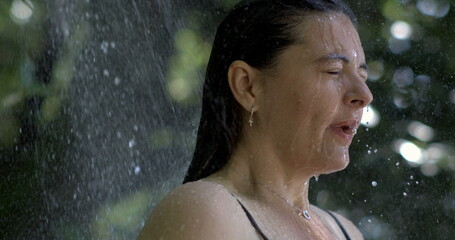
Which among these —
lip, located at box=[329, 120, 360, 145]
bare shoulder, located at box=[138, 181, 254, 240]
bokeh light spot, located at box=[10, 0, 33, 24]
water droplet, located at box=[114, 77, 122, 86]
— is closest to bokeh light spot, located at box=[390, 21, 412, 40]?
water droplet, located at box=[114, 77, 122, 86]

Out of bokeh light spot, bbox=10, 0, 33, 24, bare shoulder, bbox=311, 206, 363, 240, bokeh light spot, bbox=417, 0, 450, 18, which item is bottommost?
bokeh light spot, bbox=417, 0, 450, 18

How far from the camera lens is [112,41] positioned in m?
3.37

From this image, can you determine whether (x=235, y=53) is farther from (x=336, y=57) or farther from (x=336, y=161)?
(x=336, y=161)

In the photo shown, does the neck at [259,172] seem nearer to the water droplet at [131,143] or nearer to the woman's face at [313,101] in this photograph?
the woman's face at [313,101]

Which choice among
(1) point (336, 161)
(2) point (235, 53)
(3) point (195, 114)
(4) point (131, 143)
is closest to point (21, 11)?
(4) point (131, 143)

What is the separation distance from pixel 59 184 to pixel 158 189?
36 cm

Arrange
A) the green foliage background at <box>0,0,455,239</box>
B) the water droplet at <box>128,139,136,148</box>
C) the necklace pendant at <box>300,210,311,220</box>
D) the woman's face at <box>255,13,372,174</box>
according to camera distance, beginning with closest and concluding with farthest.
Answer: the woman's face at <box>255,13,372,174</box> < the necklace pendant at <box>300,210,311,220</box> < the green foliage background at <box>0,0,455,239</box> < the water droplet at <box>128,139,136,148</box>

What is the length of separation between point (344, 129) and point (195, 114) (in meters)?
1.37

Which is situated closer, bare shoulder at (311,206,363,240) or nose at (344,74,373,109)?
nose at (344,74,373,109)

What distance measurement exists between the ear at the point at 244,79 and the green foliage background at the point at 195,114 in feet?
4.03

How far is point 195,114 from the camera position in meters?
3.38

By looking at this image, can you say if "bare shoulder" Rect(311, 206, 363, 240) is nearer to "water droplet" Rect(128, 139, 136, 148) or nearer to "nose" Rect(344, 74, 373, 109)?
"nose" Rect(344, 74, 373, 109)

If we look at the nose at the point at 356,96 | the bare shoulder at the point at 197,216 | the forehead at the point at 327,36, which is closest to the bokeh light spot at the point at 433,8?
the forehead at the point at 327,36

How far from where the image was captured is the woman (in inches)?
80.3
